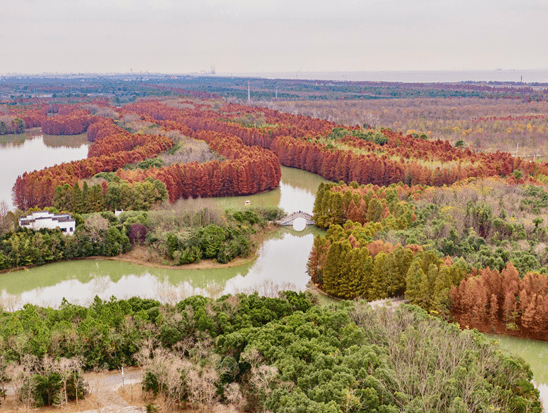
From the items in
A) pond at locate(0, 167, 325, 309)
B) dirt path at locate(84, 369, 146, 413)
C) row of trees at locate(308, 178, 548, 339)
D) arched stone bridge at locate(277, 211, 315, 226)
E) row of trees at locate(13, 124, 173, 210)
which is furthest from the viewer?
arched stone bridge at locate(277, 211, 315, 226)

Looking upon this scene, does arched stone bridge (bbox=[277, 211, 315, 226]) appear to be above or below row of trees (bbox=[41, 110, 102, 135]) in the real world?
below

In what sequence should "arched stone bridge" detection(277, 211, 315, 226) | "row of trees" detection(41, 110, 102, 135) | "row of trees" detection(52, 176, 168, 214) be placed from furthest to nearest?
"row of trees" detection(41, 110, 102, 135), "arched stone bridge" detection(277, 211, 315, 226), "row of trees" detection(52, 176, 168, 214)

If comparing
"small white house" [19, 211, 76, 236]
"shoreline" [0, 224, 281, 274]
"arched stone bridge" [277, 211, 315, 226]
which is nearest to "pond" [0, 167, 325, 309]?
"shoreline" [0, 224, 281, 274]

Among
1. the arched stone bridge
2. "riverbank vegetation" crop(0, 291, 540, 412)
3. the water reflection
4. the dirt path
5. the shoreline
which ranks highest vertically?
"riverbank vegetation" crop(0, 291, 540, 412)

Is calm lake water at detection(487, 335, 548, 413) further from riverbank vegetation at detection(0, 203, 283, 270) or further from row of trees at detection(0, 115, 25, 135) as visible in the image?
row of trees at detection(0, 115, 25, 135)

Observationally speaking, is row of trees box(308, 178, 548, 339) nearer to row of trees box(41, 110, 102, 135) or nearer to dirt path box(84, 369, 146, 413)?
dirt path box(84, 369, 146, 413)

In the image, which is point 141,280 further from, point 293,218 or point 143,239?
point 293,218

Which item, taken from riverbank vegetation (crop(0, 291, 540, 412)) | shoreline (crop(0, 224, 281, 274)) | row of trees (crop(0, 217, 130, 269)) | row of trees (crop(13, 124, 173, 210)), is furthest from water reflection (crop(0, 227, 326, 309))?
row of trees (crop(13, 124, 173, 210))

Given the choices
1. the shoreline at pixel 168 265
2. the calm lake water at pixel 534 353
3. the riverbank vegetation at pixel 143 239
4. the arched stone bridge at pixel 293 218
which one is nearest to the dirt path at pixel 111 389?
the shoreline at pixel 168 265

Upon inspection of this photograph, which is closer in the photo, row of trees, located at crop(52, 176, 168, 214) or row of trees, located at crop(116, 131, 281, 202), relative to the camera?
row of trees, located at crop(52, 176, 168, 214)
